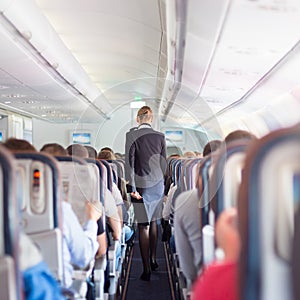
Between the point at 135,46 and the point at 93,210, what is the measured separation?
6.95 m

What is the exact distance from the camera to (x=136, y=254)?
261 inches

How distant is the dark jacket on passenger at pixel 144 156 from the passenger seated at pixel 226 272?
3199 millimetres

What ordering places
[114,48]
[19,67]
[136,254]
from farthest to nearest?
[114,48], [19,67], [136,254]

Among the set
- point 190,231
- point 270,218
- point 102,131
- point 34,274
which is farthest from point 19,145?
point 102,131

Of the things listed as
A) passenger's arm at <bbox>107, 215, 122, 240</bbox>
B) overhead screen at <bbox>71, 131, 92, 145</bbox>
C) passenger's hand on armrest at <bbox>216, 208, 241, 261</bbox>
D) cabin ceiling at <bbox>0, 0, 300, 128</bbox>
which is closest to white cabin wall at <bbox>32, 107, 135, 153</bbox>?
overhead screen at <bbox>71, 131, 92, 145</bbox>

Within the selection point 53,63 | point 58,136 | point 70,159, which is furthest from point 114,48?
point 58,136

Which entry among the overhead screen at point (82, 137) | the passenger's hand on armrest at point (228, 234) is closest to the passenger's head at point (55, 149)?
the passenger's hand on armrest at point (228, 234)

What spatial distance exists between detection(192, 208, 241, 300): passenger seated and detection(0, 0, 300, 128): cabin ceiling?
2.14 metres

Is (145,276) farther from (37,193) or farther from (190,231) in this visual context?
(37,193)

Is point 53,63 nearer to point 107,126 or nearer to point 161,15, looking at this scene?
point 161,15

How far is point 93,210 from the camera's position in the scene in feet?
10.0

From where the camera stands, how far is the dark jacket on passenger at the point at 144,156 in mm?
4977

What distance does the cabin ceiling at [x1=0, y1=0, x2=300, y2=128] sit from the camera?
13.4 ft

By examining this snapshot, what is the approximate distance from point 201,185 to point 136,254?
14.8ft
